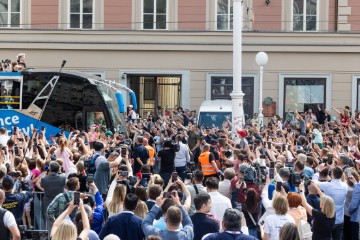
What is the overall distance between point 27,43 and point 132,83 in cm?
497

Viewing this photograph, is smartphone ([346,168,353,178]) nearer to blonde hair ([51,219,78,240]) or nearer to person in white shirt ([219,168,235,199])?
person in white shirt ([219,168,235,199])

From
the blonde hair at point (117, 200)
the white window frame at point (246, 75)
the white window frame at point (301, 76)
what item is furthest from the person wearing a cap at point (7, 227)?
the white window frame at point (301, 76)

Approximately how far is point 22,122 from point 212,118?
23.3ft

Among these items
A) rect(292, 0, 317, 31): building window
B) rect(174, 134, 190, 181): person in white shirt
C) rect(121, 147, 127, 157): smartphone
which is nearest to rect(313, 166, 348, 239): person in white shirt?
rect(121, 147, 127, 157): smartphone

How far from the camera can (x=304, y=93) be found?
38.9 metres

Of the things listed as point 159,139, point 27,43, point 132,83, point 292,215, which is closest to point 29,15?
point 27,43

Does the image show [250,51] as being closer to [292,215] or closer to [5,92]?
[5,92]

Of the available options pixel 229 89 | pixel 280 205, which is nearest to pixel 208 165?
pixel 280 205

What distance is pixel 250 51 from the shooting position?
3894 cm

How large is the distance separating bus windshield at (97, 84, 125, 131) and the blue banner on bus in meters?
1.79

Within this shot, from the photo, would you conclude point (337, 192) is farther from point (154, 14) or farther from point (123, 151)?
point (154, 14)

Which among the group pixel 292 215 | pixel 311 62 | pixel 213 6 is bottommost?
pixel 292 215

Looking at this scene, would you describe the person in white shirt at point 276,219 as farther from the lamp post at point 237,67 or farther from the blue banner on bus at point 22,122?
the blue banner on bus at point 22,122

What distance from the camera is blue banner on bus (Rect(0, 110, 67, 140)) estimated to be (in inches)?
1118
